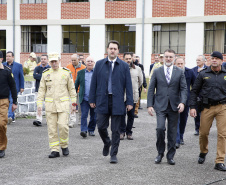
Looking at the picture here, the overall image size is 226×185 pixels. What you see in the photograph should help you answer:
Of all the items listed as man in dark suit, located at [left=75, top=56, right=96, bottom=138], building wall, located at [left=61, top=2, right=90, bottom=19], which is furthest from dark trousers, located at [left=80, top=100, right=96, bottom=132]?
A: building wall, located at [left=61, top=2, right=90, bottom=19]

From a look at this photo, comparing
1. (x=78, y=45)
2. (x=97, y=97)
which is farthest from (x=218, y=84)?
(x=78, y=45)

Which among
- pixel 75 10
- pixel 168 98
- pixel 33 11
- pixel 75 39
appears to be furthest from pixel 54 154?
pixel 33 11

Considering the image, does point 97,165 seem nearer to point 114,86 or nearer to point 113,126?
point 113,126

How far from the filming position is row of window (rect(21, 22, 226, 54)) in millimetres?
31547

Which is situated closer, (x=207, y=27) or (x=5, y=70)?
(x=5, y=70)

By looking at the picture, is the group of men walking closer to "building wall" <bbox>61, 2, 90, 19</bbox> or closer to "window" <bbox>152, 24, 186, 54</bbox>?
"window" <bbox>152, 24, 186, 54</bbox>

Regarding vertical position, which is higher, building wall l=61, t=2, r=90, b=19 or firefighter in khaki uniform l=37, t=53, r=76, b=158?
A: building wall l=61, t=2, r=90, b=19

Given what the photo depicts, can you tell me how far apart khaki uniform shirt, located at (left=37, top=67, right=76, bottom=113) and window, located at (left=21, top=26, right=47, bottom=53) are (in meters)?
28.0

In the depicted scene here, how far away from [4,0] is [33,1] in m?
2.66

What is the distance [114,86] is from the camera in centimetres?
793

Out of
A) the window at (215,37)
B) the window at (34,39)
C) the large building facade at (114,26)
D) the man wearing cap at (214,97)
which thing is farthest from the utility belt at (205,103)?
the window at (34,39)

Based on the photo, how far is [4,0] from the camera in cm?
3666

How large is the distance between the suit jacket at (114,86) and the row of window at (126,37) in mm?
24628

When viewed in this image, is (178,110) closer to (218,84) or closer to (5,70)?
(218,84)
